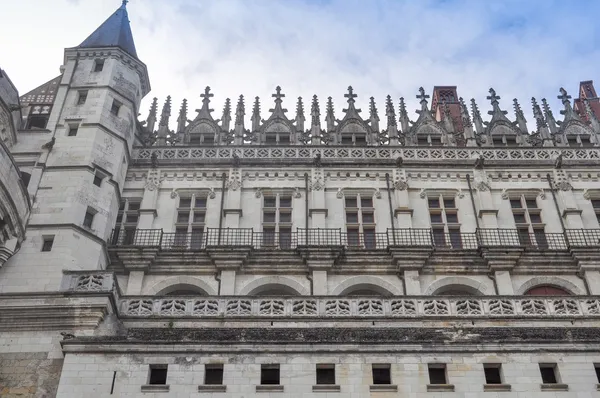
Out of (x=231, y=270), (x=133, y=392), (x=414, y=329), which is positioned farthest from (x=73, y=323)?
(x=414, y=329)

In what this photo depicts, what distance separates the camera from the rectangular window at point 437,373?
1736 cm

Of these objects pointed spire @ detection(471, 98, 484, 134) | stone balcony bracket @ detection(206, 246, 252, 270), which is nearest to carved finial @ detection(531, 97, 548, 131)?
pointed spire @ detection(471, 98, 484, 134)

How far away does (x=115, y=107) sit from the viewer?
2772cm

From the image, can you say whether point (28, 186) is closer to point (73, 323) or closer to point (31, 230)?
point (31, 230)

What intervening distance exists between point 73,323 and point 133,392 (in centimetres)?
389

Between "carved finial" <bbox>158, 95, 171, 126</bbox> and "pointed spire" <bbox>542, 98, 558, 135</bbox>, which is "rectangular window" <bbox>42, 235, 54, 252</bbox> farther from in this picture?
"pointed spire" <bbox>542, 98, 558, 135</bbox>

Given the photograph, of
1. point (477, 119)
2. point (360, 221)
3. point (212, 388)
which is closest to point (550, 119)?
point (477, 119)

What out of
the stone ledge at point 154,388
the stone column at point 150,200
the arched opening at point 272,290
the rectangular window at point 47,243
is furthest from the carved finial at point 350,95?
the stone ledge at point 154,388

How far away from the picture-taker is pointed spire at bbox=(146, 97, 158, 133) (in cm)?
2983

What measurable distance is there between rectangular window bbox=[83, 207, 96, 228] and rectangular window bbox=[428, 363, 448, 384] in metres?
12.2

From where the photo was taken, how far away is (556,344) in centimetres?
1767

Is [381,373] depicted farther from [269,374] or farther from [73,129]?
[73,129]

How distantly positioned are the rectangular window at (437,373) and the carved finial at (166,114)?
16372mm

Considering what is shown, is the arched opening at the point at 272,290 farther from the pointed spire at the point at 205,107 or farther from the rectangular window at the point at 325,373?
the pointed spire at the point at 205,107
